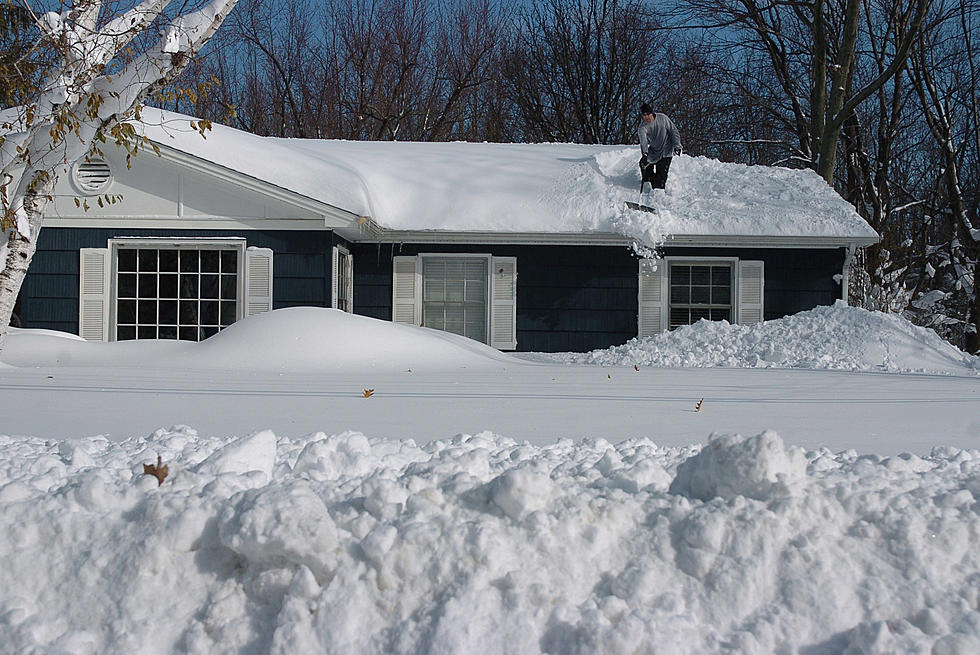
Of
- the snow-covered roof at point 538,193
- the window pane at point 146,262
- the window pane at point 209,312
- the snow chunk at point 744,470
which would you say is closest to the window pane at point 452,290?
Result: the snow-covered roof at point 538,193

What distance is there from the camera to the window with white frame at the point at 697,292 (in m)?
13.7

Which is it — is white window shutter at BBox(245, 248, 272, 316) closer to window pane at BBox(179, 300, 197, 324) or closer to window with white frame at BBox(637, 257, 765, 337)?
window pane at BBox(179, 300, 197, 324)

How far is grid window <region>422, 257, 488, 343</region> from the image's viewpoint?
543 inches

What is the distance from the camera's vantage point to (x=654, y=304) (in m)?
13.8

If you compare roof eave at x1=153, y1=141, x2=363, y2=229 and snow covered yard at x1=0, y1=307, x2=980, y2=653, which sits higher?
roof eave at x1=153, y1=141, x2=363, y2=229

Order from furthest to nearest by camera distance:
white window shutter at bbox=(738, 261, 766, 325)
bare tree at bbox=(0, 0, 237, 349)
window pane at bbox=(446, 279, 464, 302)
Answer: window pane at bbox=(446, 279, 464, 302)
white window shutter at bbox=(738, 261, 766, 325)
bare tree at bbox=(0, 0, 237, 349)

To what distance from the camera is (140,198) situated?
1234 cm

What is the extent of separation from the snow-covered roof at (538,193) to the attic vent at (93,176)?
3.03 ft

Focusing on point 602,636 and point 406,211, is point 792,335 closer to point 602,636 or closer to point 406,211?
point 406,211

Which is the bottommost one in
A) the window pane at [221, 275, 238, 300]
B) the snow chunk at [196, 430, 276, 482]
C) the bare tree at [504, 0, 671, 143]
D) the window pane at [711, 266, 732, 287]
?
the snow chunk at [196, 430, 276, 482]

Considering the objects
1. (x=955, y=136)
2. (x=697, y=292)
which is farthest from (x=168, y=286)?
(x=955, y=136)

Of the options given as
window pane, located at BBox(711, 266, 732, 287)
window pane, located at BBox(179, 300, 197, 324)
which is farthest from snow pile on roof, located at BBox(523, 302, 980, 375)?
window pane, located at BBox(179, 300, 197, 324)

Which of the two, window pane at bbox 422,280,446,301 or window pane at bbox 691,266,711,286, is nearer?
window pane at bbox 422,280,446,301

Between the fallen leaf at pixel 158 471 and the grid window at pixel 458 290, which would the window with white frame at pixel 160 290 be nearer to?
the grid window at pixel 458 290
